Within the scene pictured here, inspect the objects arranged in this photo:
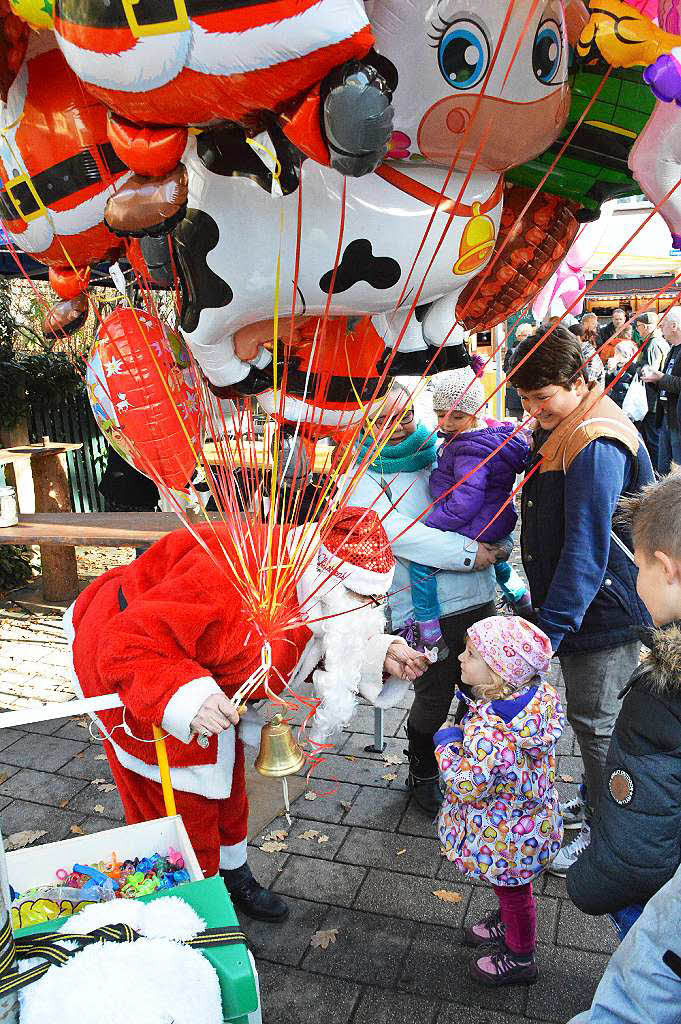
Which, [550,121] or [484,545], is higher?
[550,121]

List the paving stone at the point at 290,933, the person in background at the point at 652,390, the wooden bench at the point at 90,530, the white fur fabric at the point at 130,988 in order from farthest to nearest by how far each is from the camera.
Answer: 1. the person in background at the point at 652,390
2. the wooden bench at the point at 90,530
3. the paving stone at the point at 290,933
4. the white fur fabric at the point at 130,988

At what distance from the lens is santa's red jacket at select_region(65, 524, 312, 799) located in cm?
217

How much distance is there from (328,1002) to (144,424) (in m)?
1.85

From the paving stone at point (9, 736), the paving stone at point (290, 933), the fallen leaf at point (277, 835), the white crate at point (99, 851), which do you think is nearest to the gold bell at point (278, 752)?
the white crate at point (99, 851)

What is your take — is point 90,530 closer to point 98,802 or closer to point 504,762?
point 98,802

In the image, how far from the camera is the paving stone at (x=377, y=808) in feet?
10.8

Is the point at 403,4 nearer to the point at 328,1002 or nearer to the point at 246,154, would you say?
the point at 246,154

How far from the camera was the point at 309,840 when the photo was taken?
10.5 feet

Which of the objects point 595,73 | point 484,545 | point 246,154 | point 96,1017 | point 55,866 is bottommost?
point 55,866

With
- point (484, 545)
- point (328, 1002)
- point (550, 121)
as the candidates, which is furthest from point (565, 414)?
point (328, 1002)

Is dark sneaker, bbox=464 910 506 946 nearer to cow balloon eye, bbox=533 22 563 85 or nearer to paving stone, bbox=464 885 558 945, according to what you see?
paving stone, bbox=464 885 558 945

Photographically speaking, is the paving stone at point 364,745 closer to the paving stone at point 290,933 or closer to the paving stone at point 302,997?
the paving stone at point 290,933

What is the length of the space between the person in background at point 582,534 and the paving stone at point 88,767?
2.31m

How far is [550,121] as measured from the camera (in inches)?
54.9
